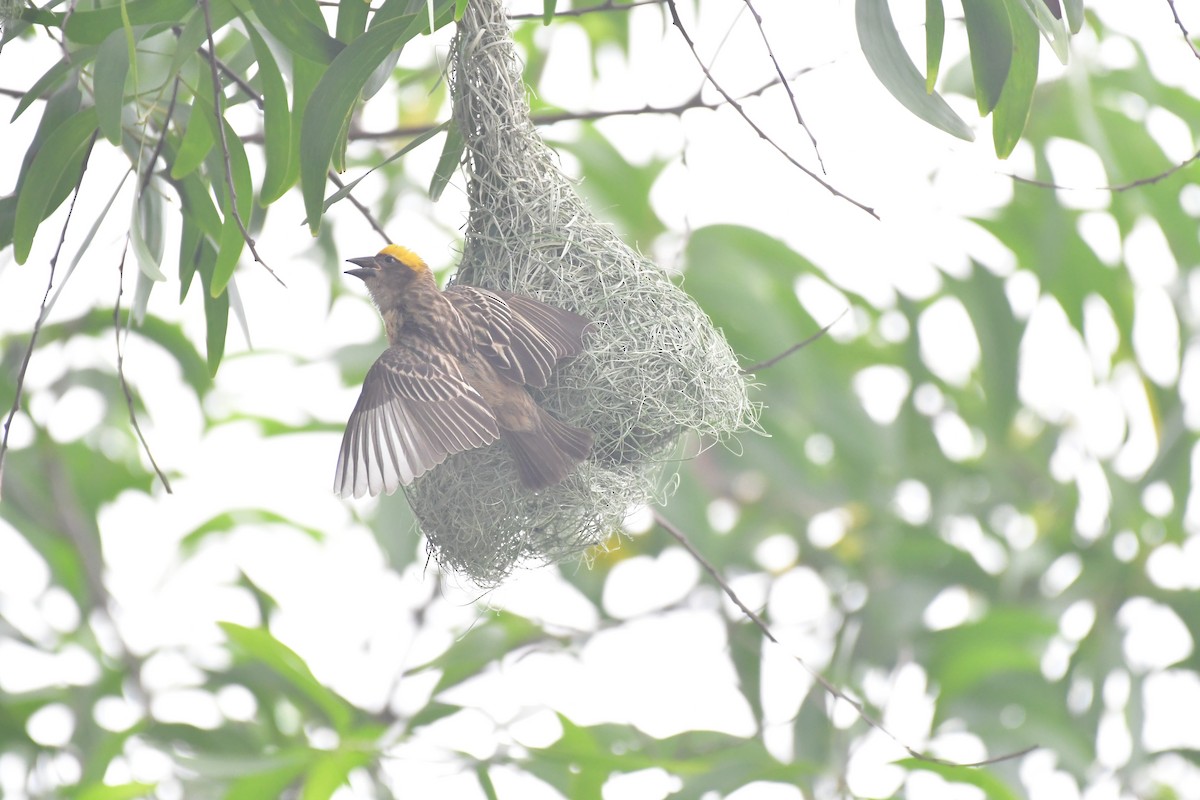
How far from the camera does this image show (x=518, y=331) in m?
2.29

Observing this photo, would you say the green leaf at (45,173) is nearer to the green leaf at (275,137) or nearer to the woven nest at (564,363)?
the green leaf at (275,137)

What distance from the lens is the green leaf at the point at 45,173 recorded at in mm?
2312

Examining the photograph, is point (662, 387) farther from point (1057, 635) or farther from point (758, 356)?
point (1057, 635)

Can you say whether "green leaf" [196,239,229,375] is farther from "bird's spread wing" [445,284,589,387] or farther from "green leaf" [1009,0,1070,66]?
"green leaf" [1009,0,1070,66]

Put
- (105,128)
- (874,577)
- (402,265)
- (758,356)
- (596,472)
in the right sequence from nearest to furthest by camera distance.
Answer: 1. (105,128)
2. (596,472)
3. (402,265)
4. (758,356)
5. (874,577)

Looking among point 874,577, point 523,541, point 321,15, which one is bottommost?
point 874,577

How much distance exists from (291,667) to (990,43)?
289 centimetres

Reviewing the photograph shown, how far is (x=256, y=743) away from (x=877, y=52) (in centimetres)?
344

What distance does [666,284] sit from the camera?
2684 mm

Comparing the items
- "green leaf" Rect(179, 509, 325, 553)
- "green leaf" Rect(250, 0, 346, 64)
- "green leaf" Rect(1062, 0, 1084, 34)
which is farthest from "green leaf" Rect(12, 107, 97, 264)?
"green leaf" Rect(179, 509, 325, 553)

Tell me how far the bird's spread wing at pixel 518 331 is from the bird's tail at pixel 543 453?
9cm

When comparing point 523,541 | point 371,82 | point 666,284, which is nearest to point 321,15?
point 371,82

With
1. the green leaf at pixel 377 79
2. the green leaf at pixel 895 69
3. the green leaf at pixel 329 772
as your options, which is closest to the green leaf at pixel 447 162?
the green leaf at pixel 377 79

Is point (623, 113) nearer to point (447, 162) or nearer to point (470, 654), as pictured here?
point (447, 162)
